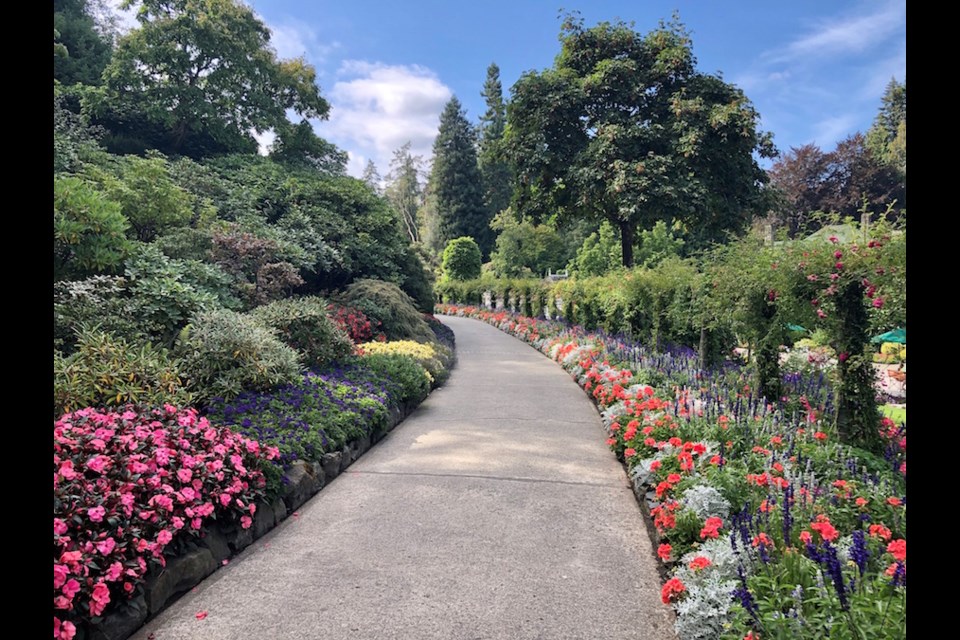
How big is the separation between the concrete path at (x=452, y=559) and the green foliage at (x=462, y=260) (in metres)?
21.5

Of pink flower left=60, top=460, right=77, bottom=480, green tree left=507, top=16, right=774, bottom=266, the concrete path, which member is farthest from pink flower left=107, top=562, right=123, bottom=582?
green tree left=507, top=16, right=774, bottom=266

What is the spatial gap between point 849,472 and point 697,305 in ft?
11.9

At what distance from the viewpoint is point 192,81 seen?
13930 millimetres

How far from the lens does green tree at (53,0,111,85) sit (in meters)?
14.2

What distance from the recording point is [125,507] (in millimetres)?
2426

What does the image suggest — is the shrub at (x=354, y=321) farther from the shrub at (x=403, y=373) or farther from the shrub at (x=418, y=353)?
the shrub at (x=403, y=373)

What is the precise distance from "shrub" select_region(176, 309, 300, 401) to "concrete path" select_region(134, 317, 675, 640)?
1.21 metres

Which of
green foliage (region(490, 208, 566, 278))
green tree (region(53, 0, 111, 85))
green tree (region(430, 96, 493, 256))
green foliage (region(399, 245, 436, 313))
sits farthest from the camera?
green tree (region(430, 96, 493, 256))

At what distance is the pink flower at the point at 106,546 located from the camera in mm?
2162

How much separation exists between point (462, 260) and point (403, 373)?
66.0ft

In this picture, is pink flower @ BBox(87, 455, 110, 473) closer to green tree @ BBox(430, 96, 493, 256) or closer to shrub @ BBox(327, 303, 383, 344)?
shrub @ BBox(327, 303, 383, 344)

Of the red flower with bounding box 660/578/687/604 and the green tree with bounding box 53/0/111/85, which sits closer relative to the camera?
the red flower with bounding box 660/578/687/604
